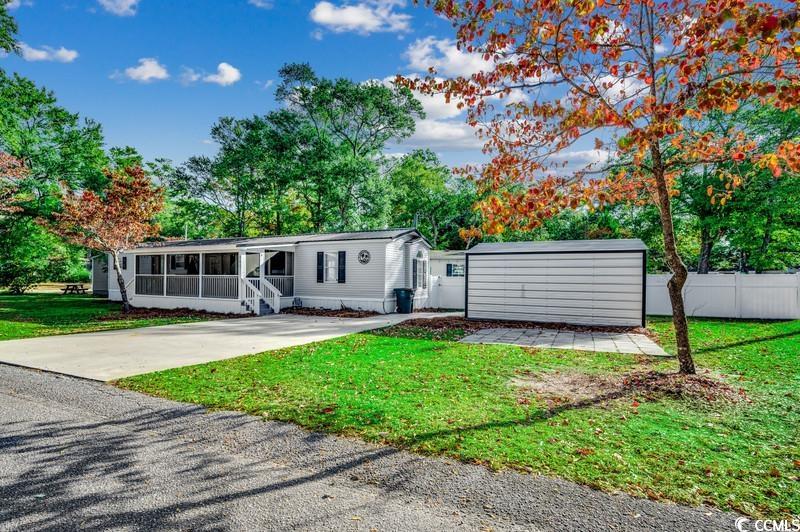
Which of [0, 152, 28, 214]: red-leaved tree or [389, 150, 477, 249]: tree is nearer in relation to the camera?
[0, 152, 28, 214]: red-leaved tree

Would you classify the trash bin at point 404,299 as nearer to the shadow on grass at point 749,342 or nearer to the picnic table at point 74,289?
the shadow on grass at point 749,342

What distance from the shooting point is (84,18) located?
1505 cm

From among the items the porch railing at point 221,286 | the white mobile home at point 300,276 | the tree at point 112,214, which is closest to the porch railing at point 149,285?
the white mobile home at point 300,276

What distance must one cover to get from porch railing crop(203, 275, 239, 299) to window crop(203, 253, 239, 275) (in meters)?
2.32

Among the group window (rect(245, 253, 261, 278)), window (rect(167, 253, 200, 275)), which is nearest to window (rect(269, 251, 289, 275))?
window (rect(245, 253, 261, 278))

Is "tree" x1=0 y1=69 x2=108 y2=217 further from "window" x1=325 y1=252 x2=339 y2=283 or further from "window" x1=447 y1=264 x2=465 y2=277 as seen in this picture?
"window" x1=447 y1=264 x2=465 y2=277

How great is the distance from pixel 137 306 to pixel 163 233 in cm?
1365

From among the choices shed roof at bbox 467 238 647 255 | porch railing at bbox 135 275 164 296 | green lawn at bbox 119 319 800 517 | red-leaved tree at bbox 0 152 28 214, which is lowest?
green lawn at bbox 119 319 800 517

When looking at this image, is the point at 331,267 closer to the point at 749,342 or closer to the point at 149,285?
the point at 149,285

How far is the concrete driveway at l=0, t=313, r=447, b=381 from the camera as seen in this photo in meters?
7.01

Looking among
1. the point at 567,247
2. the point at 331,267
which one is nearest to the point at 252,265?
Answer: the point at 331,267

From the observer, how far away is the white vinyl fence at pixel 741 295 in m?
13.9

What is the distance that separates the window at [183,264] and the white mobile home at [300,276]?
→ 1.46 m

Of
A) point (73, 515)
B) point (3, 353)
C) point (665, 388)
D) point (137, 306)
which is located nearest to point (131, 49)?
point (137, 306)
